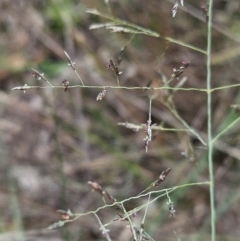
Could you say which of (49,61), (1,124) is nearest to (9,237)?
(1,124)

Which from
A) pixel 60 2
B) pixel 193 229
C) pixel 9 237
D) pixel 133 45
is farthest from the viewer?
pixel 60 2

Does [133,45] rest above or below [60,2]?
below

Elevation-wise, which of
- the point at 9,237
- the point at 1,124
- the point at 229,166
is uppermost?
the point at 1,124

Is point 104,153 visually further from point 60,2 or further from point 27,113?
point 60,2

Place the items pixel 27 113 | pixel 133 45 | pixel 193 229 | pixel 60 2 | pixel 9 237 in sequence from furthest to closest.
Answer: pixel 27 113, pixel 60 2, pixel 133 45, pixel 193 229, pixel 9 237

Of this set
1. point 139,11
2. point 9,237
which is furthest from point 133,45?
point 9,237

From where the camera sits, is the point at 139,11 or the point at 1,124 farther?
the point at 1,124
